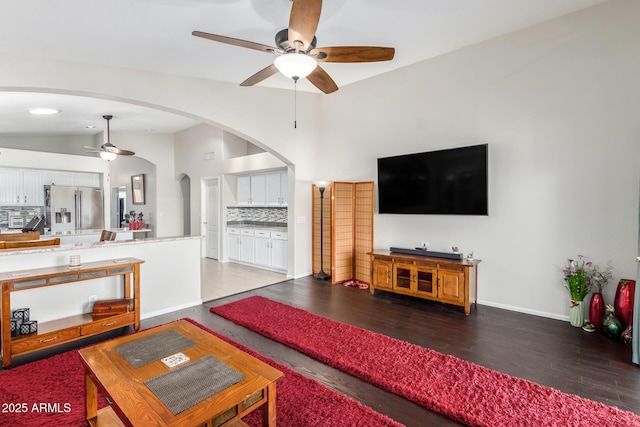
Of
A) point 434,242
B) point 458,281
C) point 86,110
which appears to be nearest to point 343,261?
point 434,242

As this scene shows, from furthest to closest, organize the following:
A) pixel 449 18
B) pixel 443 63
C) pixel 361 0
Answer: pixel 443 63 → pixel 449 18 → pixel 361 0

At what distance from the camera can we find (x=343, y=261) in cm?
569

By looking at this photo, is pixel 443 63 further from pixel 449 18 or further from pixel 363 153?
pixel 363 153

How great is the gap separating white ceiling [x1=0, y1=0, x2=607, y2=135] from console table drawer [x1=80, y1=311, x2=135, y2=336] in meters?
2.75

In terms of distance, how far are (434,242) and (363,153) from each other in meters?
1.95

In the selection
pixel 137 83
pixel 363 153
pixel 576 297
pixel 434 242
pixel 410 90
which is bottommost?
pixel 576 297

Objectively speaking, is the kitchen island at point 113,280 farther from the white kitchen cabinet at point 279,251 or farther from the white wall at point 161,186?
the white wall at point 161,186

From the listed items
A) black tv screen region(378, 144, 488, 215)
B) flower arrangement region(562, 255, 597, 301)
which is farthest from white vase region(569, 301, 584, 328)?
black tv screen region(378, 144, 488, 215)

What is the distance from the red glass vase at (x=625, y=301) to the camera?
3.20 meters

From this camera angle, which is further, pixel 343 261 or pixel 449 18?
pixel 343 261

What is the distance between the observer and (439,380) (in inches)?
98.0

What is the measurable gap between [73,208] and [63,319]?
512cm

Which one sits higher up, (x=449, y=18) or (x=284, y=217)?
(x=449, y=18)

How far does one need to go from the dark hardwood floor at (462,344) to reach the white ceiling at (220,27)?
117 inches
